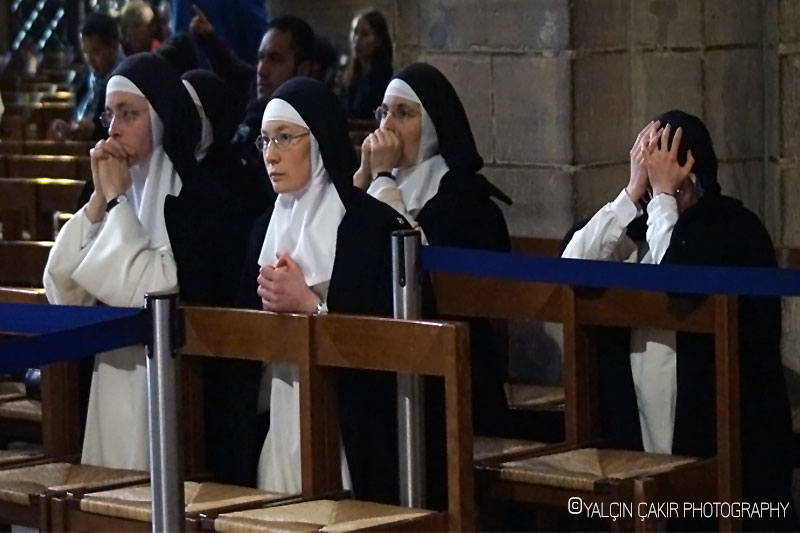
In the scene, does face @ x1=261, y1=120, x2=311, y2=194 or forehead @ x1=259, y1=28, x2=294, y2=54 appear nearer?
face @ x1=261, y1=120, x2=311, y2=194

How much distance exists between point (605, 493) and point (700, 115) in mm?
2534

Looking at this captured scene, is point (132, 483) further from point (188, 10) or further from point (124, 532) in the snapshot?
point (188, 10)

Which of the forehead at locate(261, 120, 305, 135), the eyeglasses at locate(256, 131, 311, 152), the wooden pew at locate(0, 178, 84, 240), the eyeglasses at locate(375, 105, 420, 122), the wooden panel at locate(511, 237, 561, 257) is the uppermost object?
the eyeglasses at locate(375, 105, 420, 122)

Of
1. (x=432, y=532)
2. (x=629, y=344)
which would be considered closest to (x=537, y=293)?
(x=629, y=344)

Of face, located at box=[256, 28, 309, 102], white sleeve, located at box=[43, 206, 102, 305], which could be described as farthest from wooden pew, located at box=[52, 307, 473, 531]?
face, located at box=[256, 28, 309, 102]

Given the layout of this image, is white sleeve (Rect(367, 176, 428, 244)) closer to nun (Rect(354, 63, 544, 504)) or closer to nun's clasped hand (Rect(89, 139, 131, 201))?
nun (Rect(354, 63, 544, 504))

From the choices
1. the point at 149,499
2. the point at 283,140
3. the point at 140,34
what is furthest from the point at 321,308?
the point at 140,34

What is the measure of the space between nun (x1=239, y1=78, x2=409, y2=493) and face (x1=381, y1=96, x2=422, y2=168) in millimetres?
1003

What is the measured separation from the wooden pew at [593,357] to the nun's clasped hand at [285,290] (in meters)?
0.63

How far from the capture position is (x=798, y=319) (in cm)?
683

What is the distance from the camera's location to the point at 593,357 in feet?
17.8

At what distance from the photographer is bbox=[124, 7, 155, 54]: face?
37.1 ft

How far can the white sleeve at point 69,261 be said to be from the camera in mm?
5480

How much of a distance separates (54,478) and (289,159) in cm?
109
